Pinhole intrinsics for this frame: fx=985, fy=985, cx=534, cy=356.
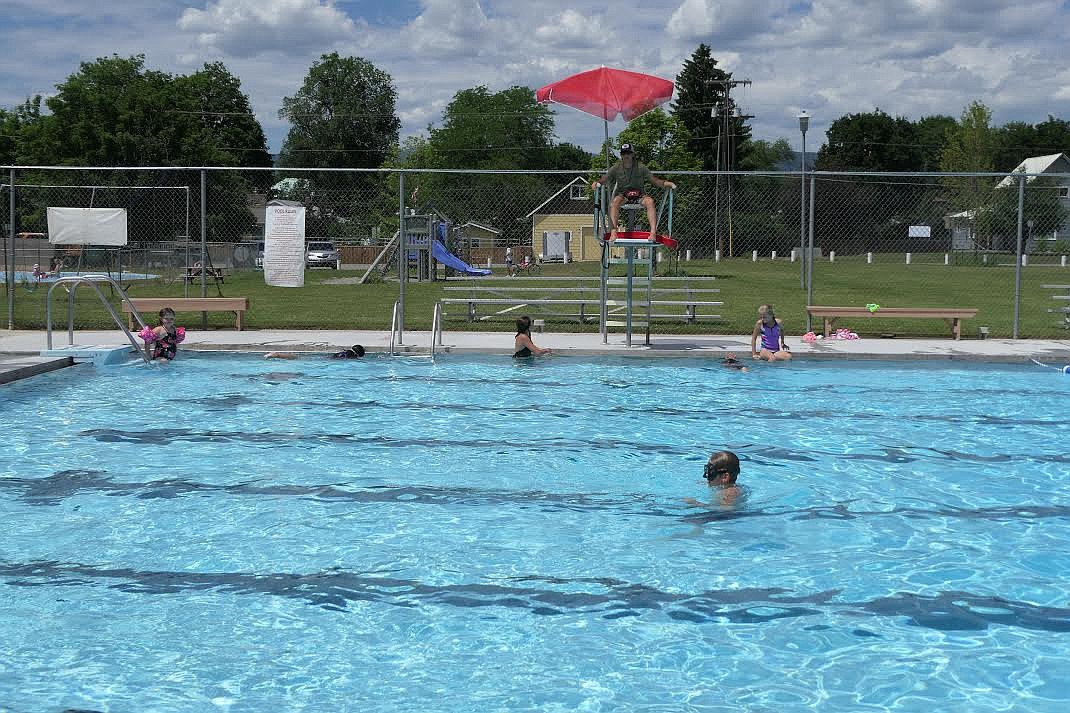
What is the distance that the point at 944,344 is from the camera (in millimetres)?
15891

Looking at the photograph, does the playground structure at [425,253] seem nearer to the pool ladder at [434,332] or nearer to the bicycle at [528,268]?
the bicycle at [528,268]

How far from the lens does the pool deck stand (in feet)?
47.9

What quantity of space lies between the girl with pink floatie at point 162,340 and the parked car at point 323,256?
98.3ft

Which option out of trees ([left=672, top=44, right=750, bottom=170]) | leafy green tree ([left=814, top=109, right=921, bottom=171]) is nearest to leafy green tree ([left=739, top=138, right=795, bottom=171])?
leafy green tree ([left=814, top=109, right=921, bottom=171])

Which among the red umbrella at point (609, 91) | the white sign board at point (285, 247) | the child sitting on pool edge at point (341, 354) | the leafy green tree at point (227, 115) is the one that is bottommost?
the child sitting on pool edge at point (341, 354)

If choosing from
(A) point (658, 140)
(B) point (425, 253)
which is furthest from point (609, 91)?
(A) point (658, 140)

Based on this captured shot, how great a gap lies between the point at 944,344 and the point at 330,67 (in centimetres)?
8772

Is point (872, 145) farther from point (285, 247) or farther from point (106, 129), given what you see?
point (285, 247)

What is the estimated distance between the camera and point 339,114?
9300 cm

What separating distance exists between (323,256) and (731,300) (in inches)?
972

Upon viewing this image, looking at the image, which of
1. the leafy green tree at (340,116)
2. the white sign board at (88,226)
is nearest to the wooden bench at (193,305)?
the white sign board at (88,226)

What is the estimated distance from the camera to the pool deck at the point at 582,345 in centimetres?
1460

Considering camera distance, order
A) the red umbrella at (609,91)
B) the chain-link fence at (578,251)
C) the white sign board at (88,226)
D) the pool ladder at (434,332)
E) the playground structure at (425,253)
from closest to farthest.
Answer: the pool ladder at (434,332), the red umbrella at (609,91), the white sign board at (88,226), the chain-link fence at (578,251), the playground structure at (425,253)

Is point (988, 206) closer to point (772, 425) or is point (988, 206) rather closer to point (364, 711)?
point (772, 425)
